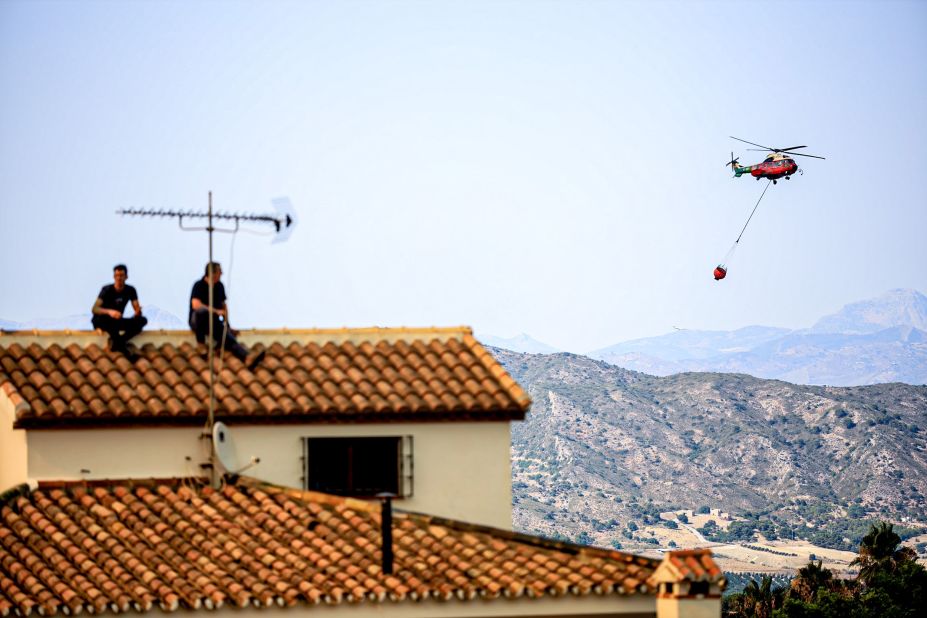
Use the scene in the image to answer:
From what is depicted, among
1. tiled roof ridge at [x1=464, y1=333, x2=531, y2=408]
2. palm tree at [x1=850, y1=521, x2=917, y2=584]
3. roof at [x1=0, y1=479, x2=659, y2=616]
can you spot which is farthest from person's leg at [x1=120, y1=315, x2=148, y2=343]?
palm tree at [x1=850, y1=521, x2=917, y2=584]

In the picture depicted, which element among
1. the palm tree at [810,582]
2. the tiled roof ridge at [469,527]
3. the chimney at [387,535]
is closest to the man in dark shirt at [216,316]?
the tiled roof ridge at [469,527]

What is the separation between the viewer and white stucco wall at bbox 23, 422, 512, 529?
23.1m

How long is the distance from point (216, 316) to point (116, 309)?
1.55m

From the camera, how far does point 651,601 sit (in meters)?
20.2

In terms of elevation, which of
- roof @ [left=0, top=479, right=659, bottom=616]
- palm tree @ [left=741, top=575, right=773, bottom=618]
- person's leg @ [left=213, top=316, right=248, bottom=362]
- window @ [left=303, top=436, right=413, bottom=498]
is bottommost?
palm tree @ [left=741, top=575, right=773, bottom=618]

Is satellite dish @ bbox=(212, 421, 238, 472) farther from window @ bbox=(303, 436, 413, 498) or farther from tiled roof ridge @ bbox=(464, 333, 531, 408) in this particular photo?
tiled roof ridge @ bbox=(464, 333, 531, 408)

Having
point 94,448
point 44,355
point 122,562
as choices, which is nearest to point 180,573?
point 122,562

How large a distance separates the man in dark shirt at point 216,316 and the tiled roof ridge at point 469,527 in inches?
85.2

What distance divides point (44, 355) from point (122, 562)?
4.86 m

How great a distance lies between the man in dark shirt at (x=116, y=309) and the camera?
24.2 meters

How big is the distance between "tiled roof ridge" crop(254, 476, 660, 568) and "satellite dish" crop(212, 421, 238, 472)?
0.99ft

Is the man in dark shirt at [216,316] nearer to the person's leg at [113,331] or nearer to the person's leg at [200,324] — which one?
the person's leg at [200,324]

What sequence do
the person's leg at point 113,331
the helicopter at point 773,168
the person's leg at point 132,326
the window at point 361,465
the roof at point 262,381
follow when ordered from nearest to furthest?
the roof at point 262,381
the window at point 361,465
the person's leg at point 113,331
the person's leg at point 132,326
the helicopter at point 773,168

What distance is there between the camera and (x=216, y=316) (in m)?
24.6
